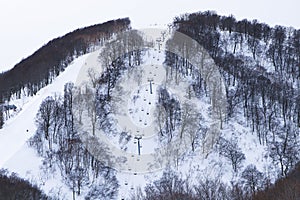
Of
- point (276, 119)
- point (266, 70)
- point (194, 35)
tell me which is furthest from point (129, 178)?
point (194, 35)

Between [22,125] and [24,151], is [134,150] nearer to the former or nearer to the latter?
[24,151]

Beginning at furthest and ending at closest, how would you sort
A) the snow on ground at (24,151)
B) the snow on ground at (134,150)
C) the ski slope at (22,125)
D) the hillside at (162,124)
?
the ski slope at (22,125) → the hillside at (162,124) → the snow on ground at (134,150) → the snow on ground at (24,151)

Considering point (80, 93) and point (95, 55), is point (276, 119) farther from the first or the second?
point (95, 55)

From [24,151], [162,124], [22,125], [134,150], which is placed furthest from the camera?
[162,124]

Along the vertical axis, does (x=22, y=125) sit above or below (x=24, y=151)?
above

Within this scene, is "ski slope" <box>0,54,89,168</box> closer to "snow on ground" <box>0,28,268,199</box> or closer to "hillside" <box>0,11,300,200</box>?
"snow on ground" <box>0,28,268,199</box>

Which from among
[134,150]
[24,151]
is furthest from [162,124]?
[24,151]

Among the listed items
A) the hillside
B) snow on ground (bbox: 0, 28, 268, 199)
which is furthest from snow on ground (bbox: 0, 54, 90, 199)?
the hillside

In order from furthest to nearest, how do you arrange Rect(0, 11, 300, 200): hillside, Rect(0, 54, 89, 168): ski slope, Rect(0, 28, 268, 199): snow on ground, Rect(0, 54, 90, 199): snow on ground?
Rect(0, 54, 89, 168): ski slope, Rect(0, 11, 300, 200): hillside, Rect(0, 28, 268, 199): snow on ground, Rect(0, 54, 90, 199): snow on ground

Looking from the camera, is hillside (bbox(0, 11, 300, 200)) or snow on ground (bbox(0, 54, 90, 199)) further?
hillside (bbox(0, 11, 300, 200))

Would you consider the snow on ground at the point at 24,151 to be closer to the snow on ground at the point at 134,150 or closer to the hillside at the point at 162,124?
the snow on ground at the point at 134,150

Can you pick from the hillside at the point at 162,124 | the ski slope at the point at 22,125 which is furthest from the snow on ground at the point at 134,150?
the hillside at the point at 162,124
